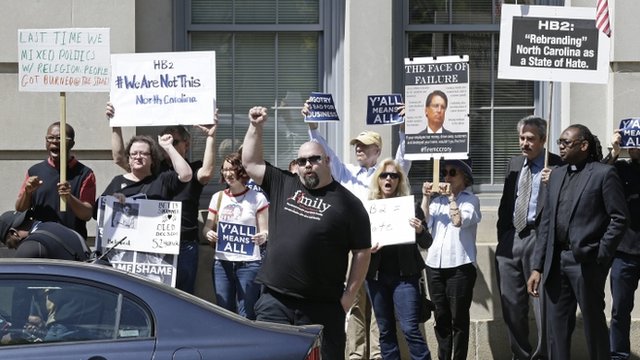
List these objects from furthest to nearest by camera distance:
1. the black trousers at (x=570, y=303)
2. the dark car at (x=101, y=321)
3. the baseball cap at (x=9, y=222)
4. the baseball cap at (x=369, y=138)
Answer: the baseball cap at (x=369, y=138) < the baseball cap at (x=9, y=222) < the black trousers at (x=570, y=303) < the dark car at (x=101, y=321)

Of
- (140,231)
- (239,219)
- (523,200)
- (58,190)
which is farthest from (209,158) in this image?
(523,200)

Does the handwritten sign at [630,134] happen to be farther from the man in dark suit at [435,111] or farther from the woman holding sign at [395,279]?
the woman holding sign at [395,279]

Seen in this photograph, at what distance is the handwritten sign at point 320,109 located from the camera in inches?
424

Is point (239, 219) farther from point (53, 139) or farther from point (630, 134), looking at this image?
point (630, 134)

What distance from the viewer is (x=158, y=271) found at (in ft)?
33.0

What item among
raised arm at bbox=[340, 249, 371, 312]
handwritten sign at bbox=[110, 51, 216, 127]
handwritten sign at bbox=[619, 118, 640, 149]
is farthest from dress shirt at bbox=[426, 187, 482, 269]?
raised arm at bbox=[340, 249, 371, 312]

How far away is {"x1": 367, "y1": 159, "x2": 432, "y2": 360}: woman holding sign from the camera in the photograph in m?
10.1

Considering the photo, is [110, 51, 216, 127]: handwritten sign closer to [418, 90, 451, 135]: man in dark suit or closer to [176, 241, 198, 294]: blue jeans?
[176, 241, 198, 294]: blue jeans

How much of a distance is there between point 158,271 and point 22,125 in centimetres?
230

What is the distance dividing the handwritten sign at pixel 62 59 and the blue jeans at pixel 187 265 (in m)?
1.57

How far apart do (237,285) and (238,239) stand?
0.41 metres

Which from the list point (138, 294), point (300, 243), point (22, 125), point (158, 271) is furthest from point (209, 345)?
point (22, 125)

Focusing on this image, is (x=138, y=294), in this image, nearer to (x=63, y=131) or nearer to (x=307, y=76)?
(x=63, y=131)

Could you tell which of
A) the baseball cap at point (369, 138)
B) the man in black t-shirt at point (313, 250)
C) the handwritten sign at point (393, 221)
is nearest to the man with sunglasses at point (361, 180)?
the baseball cap at point (369, 138)
